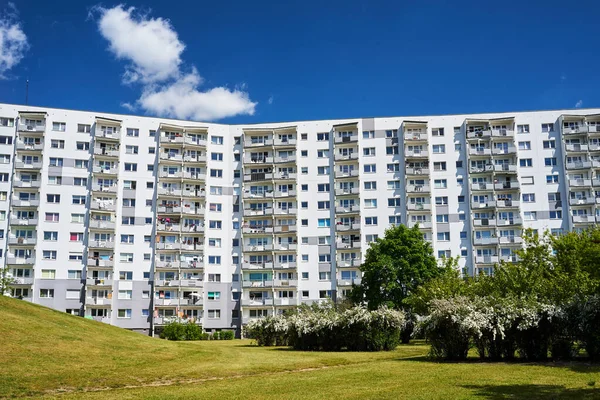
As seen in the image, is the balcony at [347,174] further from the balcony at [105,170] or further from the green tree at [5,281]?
the green tree at [5,281]

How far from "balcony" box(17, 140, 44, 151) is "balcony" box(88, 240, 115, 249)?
17168mm

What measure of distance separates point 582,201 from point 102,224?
7550 cm

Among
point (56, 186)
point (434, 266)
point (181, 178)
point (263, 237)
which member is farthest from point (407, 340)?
point (56, 186)

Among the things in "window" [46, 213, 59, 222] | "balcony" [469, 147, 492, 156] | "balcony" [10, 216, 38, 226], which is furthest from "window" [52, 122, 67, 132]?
"balcony" [469, 147, 492, 156]

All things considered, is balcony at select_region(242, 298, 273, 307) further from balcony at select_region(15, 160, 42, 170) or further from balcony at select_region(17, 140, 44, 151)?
balcony at select_region(17, 140, 44, 151)

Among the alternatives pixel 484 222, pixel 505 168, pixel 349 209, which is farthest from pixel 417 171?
pixel 505 168

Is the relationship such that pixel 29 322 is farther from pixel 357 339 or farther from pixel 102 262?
pixel 102 262

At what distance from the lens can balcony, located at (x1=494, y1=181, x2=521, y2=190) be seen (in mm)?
92000

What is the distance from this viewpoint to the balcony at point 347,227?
9300cm

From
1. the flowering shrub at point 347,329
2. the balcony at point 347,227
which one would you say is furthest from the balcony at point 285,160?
the flowering shrub at point 347,329

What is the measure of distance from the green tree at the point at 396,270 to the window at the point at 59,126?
183 feet

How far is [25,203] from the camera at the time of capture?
88500mm

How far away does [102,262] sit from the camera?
292 ft

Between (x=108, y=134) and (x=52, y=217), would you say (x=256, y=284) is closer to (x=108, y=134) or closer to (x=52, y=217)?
(x=52, y=217)
